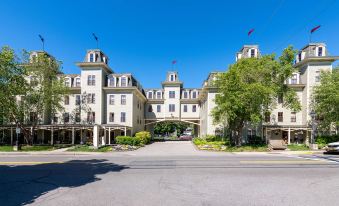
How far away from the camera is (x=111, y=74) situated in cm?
3656

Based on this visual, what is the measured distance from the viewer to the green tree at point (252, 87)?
24828mm

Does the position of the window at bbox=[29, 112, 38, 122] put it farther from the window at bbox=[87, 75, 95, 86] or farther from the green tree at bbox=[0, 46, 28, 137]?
the window at bbox=[87, 75, 95, 86]

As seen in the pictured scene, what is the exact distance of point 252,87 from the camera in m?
24.1

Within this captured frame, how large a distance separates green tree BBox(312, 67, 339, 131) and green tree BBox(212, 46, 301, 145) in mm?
3788

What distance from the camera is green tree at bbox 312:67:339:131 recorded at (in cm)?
2698

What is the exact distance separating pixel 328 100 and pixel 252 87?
10993 mm

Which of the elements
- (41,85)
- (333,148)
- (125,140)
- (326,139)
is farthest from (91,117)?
(326,139)

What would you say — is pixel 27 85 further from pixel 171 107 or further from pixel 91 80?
pixel 171 107

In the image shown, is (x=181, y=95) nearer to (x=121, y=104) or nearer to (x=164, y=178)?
(x=121, y=104)

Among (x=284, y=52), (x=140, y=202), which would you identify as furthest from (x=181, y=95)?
(x=140, y=202)

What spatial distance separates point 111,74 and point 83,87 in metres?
4.84

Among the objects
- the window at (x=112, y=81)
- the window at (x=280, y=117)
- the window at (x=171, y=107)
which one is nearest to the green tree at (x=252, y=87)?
the window at (x=280, y=117)

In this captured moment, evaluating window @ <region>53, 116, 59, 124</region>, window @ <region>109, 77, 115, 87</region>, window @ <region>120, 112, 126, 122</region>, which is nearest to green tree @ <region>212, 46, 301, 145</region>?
window @ <region>120, 112, 126, 122</region>

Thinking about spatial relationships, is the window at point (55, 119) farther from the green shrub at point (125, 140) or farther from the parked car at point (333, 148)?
the parked car at point (333, 148)
